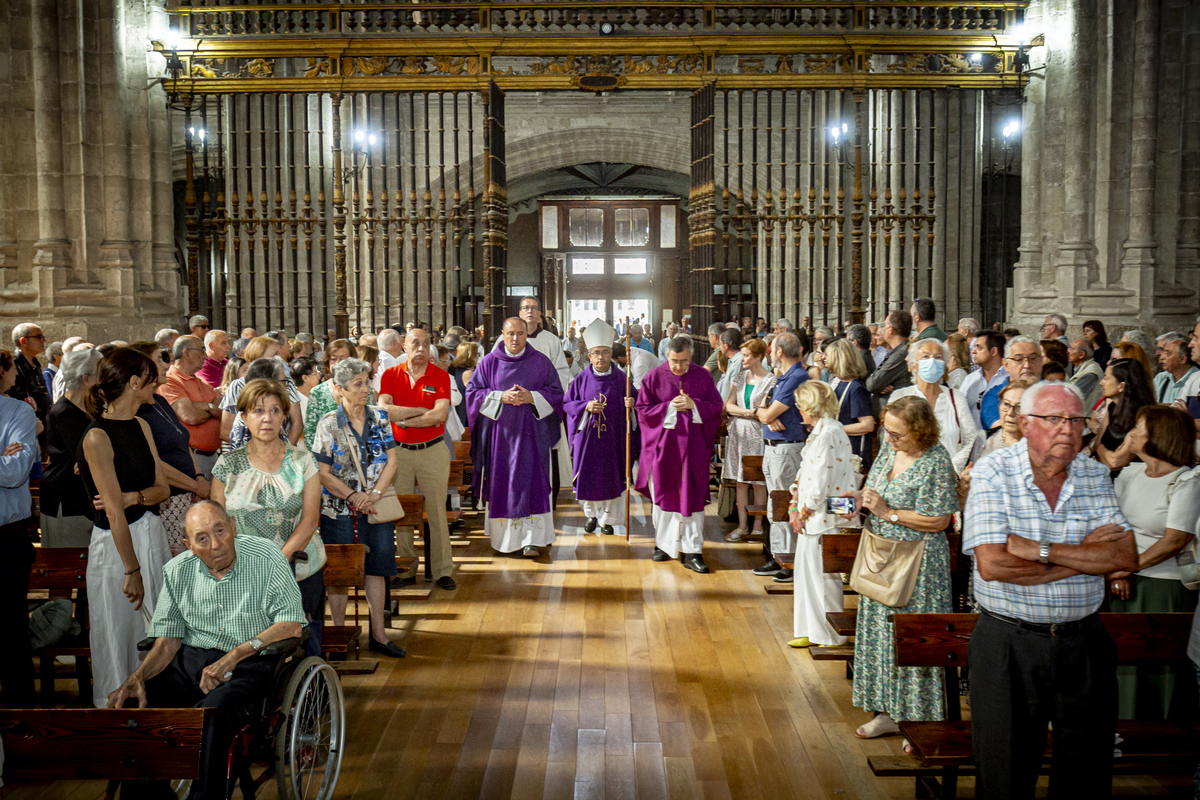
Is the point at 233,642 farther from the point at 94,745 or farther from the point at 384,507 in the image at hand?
the point at 384,507

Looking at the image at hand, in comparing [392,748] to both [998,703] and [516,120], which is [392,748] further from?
[516,120]

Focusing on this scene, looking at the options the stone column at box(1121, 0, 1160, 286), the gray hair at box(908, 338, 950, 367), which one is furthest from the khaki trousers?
the stone column at box(1121, 0, 1160, 286)

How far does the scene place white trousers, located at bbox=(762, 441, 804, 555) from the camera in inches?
258

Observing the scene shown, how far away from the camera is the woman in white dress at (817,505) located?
5.04 metres

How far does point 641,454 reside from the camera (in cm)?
731

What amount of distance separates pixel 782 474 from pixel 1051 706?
3.64 meters

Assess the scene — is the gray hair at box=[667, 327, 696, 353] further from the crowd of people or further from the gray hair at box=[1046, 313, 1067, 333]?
the gray hair at box=[1046, 313, 1067, 333]

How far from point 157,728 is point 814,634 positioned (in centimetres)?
354

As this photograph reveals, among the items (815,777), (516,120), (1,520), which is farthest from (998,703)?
(516,120)

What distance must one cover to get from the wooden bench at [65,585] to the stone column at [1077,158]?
374 inches

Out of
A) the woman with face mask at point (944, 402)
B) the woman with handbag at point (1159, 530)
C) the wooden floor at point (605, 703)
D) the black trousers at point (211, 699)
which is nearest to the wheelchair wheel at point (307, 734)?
the black trousers at point (211, 699)

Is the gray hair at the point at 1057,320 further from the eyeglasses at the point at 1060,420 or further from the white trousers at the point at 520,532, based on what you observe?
the eyeglasses at the point at 1060,420

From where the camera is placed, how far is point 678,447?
23.3 feet

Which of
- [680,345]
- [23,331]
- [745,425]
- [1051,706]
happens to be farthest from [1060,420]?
[23,331]
